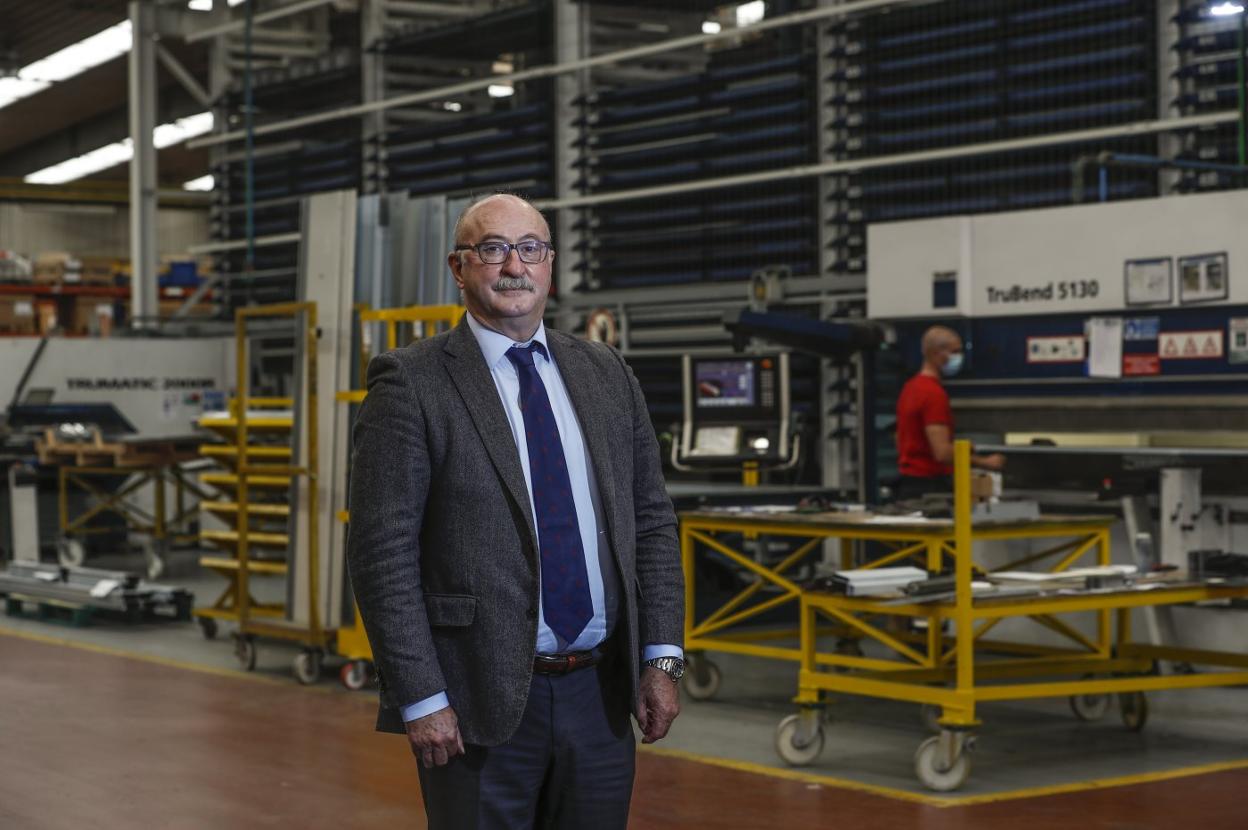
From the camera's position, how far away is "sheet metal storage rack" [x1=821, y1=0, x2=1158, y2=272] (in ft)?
26.3

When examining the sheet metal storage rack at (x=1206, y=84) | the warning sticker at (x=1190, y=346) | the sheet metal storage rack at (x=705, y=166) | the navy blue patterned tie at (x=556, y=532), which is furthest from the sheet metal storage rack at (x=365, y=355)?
the navy blue patterned tie at (x=556, y=532)

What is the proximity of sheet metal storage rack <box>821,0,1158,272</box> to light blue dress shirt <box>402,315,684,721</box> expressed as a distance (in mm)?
6077

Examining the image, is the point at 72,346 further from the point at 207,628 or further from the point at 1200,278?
the point at 1200,278

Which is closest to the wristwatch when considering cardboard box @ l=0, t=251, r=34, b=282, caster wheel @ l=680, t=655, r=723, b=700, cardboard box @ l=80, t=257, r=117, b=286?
caster wheel @ l=680, t=655, r=723, b=700

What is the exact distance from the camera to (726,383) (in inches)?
345

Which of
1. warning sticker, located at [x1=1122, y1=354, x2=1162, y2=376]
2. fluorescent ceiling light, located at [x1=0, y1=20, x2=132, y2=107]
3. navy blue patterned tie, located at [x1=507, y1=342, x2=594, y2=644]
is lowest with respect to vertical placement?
navy blue patterned tie, located at [x1=507, y1=342, x2=594, y2=644]

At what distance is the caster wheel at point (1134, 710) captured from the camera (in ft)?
19.0

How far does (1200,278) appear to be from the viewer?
673cm

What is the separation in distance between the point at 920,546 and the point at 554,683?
3630 mm

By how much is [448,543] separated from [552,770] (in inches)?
14.2

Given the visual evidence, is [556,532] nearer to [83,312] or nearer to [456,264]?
[456,264]

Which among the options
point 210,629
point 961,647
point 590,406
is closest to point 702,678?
point 961,647

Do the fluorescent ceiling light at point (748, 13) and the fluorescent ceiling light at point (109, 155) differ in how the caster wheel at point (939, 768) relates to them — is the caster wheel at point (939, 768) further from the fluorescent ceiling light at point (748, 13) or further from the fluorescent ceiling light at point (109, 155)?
the fluorescent ceiling light at point (109, 155)

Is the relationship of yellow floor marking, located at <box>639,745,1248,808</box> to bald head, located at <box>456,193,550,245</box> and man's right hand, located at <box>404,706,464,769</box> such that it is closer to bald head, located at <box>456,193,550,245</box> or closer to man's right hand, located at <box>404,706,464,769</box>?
man's right hand, located at <box>404,706,464,769</box>
